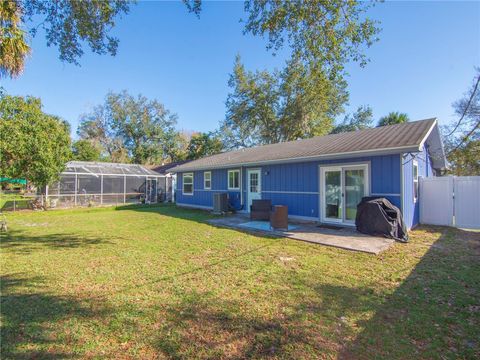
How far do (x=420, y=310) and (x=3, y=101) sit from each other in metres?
19.3

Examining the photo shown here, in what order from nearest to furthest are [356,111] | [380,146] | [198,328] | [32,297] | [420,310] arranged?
1. [198,328]
2. [420,310]
3. [32,297]
4. [380,146]
5. [356,111]

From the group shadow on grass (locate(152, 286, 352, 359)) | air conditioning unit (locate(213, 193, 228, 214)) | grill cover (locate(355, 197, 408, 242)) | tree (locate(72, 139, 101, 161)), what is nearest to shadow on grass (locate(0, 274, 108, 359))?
shadow on grass (locate(152, 286, 352, 359))

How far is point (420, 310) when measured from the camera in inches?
125

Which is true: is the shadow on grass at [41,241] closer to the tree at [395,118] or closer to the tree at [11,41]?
the tree at [11,41]

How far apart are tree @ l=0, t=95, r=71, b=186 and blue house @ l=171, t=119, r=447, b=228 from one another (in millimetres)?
9850

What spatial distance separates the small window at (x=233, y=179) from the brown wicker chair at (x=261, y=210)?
2817 mm

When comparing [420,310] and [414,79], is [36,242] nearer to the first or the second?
[420,310]

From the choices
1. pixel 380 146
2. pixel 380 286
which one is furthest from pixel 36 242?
pixel 380 146

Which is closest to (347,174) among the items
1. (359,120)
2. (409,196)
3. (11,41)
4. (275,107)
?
(409,196)

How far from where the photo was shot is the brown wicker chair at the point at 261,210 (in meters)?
10.1

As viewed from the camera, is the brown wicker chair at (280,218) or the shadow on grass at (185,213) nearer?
the brown wicker chair at (280,218)

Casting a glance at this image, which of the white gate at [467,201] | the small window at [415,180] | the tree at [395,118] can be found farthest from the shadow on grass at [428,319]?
the tree at [395,118]

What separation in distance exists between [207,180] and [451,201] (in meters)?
11.3

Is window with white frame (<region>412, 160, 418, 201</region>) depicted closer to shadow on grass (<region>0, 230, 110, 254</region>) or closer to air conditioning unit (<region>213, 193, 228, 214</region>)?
air conditioning unit (<region>213, 193, 228, 214</region>)
